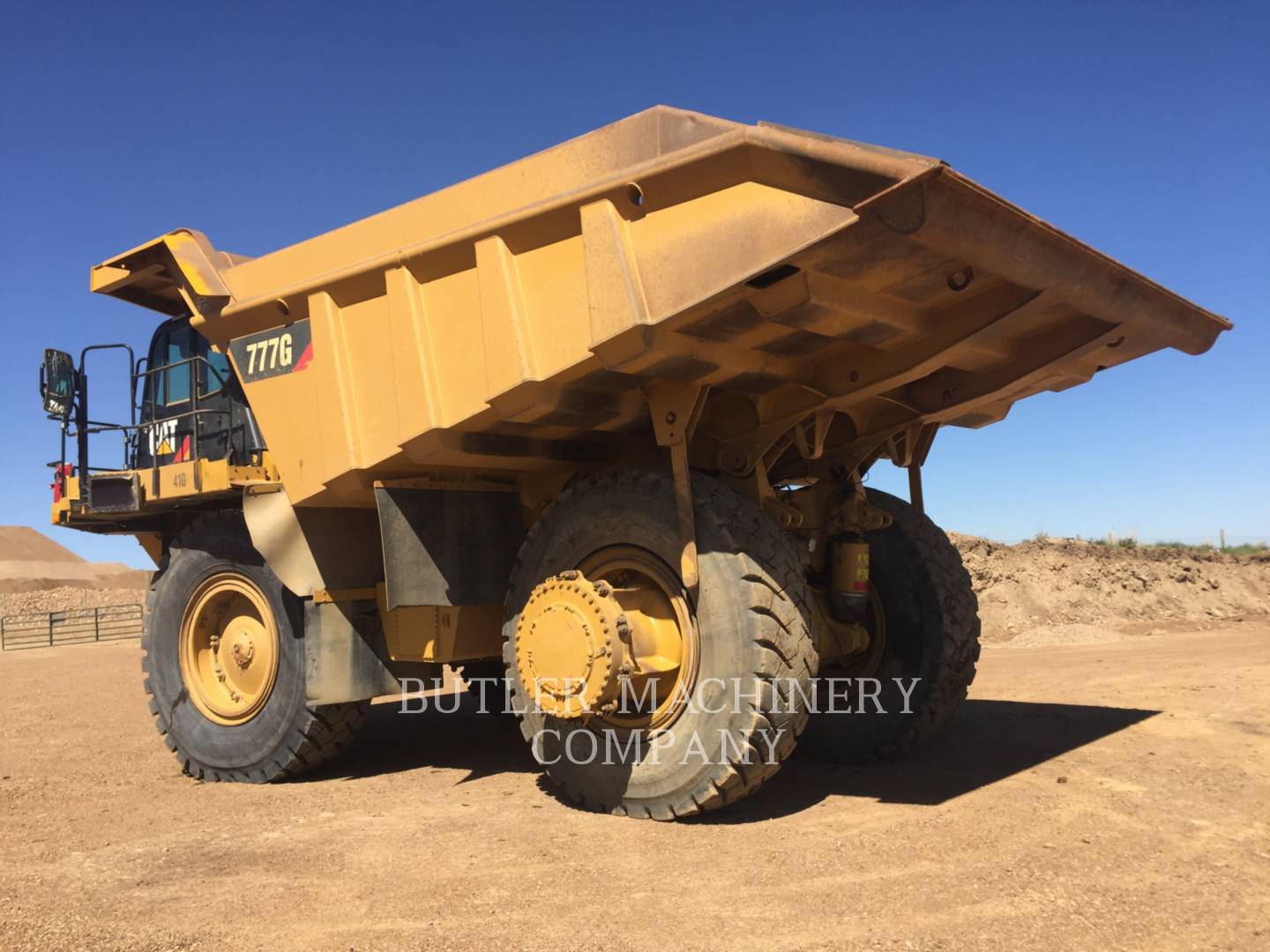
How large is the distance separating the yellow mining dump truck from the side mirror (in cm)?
2

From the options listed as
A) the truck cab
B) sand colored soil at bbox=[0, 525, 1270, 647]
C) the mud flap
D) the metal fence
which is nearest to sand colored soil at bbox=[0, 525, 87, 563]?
the metal fence

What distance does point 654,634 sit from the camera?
4797 millimetres

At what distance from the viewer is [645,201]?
432cm

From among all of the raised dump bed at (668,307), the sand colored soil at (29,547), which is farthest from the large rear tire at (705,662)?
the sand colored soil at (29,547)

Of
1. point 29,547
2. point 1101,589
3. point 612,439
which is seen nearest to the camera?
point 612,439

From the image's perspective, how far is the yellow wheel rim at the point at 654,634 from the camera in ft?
15.4

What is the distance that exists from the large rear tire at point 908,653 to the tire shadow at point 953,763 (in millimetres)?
117

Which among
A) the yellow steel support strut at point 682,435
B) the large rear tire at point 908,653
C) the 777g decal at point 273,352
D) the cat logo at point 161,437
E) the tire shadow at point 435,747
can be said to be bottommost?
the tire shadow at point 435,747

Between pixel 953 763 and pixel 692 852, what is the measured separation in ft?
7.53

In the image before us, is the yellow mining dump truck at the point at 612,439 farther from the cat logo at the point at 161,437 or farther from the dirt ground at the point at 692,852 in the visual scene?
the dirt ground at the point at 692,852

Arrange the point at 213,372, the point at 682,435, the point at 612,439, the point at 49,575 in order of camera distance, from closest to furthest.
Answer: the point at 682,435 → the point at 612,439 → the point at 213,372 → the point at 49,575

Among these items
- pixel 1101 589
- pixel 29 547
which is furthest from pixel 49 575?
pixel 1101 589

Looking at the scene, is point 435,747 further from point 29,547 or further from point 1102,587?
point 29,547

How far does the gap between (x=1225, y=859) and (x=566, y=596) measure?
2.93 metres
